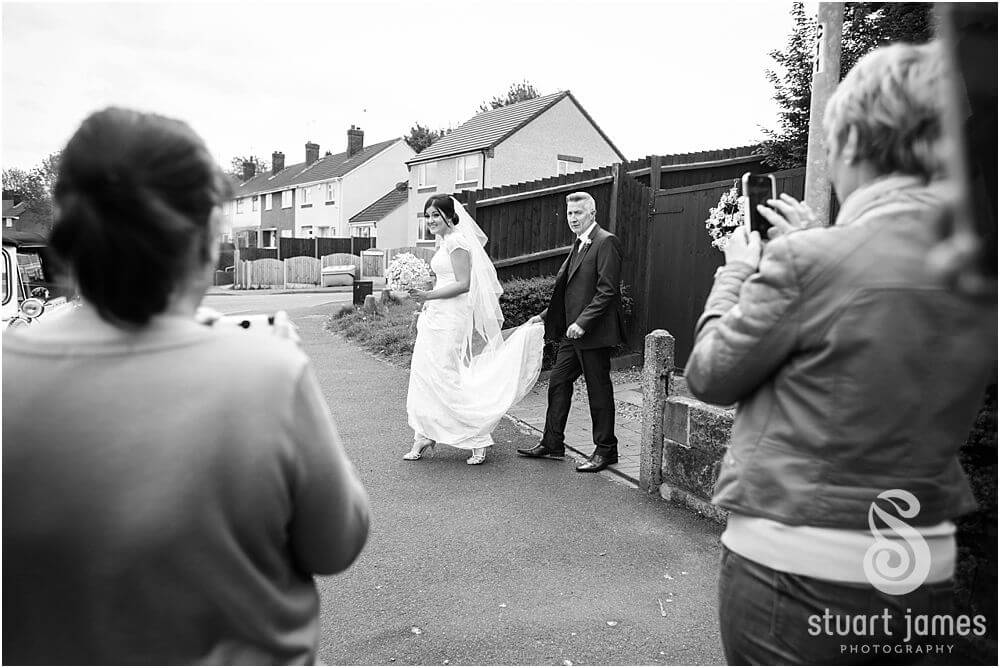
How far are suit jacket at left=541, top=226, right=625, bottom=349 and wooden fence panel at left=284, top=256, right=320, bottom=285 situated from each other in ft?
109

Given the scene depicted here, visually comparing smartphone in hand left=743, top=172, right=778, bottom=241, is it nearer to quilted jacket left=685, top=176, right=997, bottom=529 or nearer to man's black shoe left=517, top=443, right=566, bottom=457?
quilted jacket left=685, top=176, right=997, bottom=529

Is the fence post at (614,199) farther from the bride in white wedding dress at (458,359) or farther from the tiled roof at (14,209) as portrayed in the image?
the tiled roof at (14,209)

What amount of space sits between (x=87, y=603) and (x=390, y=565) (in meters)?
3.16

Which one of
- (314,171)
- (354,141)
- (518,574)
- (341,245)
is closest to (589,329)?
(518,574)

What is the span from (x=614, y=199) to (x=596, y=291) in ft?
16.1

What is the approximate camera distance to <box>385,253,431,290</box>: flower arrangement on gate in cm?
692

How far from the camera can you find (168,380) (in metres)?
1.31

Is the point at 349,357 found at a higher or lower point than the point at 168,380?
lower

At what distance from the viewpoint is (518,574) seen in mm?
4215

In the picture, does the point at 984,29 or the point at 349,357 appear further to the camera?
the point at 349,357

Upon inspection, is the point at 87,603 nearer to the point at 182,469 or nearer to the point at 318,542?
the point at 182,469

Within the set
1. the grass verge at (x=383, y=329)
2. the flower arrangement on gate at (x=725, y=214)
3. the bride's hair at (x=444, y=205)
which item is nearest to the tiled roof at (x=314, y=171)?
the grass verge at (x=383, y=329)

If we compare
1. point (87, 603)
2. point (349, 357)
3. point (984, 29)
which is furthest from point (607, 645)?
point (349, 357)

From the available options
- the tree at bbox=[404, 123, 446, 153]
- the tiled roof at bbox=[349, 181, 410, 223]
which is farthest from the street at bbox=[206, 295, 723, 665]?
the tree at bbox=[404, 123, 446, 153]
